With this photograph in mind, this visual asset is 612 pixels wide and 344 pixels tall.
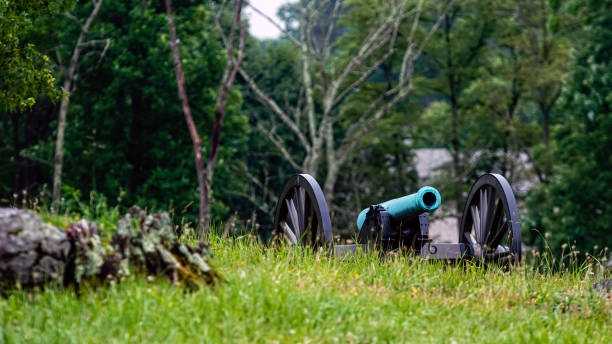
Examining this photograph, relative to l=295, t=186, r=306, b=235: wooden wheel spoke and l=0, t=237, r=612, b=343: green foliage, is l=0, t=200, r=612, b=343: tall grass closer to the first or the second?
l=0, t=237, r=612, b=343: green foliage

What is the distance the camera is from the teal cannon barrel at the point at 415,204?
690cm

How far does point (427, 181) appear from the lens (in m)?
30.2

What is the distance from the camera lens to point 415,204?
275 inches

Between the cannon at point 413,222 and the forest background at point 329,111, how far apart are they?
684 centimetres

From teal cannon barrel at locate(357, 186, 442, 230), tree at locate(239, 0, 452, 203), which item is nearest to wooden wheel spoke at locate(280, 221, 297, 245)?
teal cannon barrel at locate(357, 186, 442, 230)

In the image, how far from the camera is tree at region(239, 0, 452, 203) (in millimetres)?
23281

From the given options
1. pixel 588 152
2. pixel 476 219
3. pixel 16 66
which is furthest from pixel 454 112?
pixel 16 66

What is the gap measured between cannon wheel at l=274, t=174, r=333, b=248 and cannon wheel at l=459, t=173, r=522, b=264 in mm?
1511

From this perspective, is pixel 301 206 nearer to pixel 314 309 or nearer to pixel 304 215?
pixel 304 215

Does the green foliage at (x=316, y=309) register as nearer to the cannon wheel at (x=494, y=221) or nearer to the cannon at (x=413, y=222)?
the cannon wheel at (x=494, y=221)

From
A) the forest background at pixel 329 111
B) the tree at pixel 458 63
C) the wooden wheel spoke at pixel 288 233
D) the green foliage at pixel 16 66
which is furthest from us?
the tree at pixel 458 63

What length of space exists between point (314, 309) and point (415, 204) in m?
2.77

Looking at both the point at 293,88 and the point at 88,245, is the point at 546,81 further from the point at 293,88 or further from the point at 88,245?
the point at 88,245

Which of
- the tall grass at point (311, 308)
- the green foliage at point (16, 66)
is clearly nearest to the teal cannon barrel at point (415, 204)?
the tall grass at point (311, 308)
